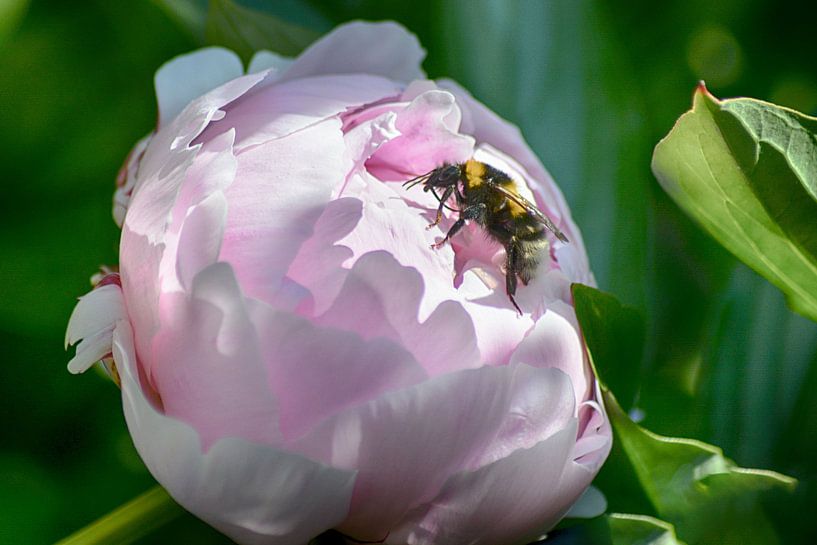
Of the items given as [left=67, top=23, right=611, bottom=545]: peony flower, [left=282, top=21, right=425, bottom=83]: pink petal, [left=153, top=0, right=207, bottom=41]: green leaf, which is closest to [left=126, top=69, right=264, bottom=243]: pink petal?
[left=67, top=23, right=611, bottom=545]: peony flower

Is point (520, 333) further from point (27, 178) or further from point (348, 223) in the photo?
point (27, 178)

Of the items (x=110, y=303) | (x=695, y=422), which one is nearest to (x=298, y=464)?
(x=110, y=303)

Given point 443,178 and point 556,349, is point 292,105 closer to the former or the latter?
point 443,178

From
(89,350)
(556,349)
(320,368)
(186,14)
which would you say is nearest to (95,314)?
(89,350)

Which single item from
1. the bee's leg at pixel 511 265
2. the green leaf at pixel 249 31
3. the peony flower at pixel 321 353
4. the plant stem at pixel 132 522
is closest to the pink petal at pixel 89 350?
the peony flower at pixel 321 353

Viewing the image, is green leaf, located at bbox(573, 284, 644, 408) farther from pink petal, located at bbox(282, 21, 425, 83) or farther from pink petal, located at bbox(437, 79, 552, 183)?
pink petal, located at bbox(282, 21, 425, 83)

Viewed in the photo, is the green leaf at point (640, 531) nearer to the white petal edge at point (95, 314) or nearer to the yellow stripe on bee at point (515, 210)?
the yellow stripe on bee at point (515, 210)

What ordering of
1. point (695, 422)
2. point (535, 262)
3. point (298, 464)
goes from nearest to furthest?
point (298, 464) → point (535, 262) → point (695, 422)
